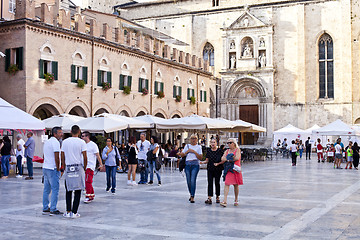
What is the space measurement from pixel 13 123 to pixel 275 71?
1383 inches

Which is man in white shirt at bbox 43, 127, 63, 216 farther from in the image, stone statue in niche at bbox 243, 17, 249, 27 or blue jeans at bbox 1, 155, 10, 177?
stone statue in niche at bbox 243, 17, 249, 27

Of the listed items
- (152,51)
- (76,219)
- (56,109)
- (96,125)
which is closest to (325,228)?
(76,219)

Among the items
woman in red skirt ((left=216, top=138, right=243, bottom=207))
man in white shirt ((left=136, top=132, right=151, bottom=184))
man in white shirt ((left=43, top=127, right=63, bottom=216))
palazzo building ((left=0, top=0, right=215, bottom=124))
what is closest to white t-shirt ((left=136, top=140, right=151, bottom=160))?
man in white shirt ((left=136, top=132, right=151, bottom=184))

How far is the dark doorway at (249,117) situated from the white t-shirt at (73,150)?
131ft

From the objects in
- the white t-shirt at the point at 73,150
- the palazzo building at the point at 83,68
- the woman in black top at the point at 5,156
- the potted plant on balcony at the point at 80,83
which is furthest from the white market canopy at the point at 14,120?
the potted plant on balcony at the point at 80,83

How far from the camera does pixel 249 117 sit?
163 feet

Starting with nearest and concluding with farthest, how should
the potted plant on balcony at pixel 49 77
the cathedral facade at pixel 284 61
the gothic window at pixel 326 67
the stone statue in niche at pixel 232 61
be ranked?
1. the potted plant on balcony at pixel 49 77
2. the cathedral facade at pixel 284 61
3. the gothic window at pixel 326 67
4. the stone statue in niche at pixel 232 61

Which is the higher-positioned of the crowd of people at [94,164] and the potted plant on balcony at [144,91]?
the potted plant on balcony at [144,91]

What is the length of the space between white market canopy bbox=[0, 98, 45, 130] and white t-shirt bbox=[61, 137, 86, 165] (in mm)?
7884

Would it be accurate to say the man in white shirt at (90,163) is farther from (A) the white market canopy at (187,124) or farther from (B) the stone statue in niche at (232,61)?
(B) the stone statue in niche at (232,61)

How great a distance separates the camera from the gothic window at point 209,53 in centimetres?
5134

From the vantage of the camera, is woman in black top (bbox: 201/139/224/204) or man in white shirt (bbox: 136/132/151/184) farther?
man in white shirt (bbox: 136/132/151/184)

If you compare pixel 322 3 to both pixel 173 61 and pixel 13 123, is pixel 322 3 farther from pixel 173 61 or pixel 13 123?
A: pixel 13 123

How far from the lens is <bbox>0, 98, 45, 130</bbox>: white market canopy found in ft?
53.8
